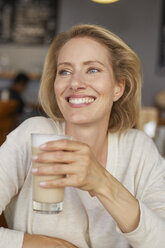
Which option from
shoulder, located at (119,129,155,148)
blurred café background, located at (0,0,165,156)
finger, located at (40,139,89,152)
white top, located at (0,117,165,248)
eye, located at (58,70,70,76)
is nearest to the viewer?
finger, located at (40,139,89,152)

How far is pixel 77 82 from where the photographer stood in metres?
1.33

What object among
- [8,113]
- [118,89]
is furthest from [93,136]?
[8,113]

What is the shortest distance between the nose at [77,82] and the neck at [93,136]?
5.9 inches

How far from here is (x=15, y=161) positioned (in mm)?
1287

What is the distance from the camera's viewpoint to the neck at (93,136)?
1402 millimetres

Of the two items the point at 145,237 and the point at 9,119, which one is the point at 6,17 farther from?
the point at 145,237

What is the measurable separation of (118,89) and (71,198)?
0.52 metres

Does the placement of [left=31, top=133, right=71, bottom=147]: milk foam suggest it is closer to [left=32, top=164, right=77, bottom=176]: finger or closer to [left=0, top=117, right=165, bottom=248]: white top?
[left=32, top=164, right=77, bottom=176]: finger

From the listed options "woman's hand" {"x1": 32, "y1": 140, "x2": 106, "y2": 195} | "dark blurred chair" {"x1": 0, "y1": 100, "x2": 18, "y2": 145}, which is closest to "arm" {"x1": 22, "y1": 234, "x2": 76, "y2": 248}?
"woman's hand" {"x1": 32, "y1": 140, "x2": 106, "y2": 195}

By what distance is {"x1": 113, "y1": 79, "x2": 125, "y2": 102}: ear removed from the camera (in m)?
1.56

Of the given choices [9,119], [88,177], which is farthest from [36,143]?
[9,119]

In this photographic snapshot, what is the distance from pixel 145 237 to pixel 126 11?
662cm

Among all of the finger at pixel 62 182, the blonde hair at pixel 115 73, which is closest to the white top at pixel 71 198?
the blonde hair at pixel 115 73

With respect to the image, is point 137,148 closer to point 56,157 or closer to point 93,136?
point 93,136
